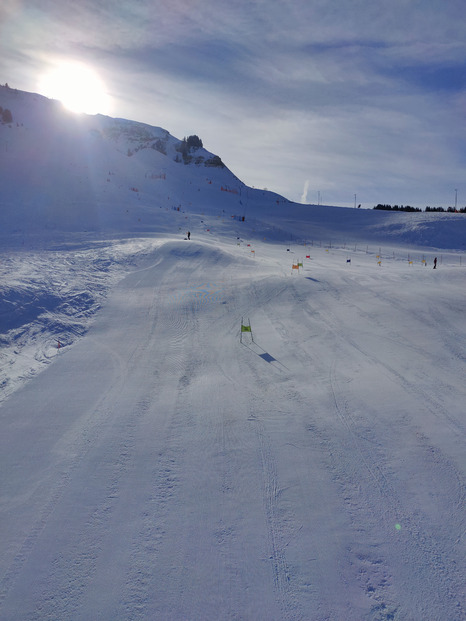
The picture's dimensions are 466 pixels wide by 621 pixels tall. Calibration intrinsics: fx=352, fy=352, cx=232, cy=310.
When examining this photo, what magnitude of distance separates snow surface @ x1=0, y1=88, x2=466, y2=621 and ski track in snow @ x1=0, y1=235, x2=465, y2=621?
0.03 metres

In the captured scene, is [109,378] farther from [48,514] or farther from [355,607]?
[355,607]

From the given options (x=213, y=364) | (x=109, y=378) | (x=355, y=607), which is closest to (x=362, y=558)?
(x=355, y=607)

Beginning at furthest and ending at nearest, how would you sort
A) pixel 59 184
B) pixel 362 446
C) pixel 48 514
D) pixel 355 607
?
pixel 59 184
pixel 362 446
pixel 48 514
pixel 355 607

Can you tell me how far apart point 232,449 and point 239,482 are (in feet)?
2.93

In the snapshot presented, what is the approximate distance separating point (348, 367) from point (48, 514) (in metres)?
8.41

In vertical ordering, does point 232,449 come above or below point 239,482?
above

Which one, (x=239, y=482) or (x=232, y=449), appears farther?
(x=232, y=449)

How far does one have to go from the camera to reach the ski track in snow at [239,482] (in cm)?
483

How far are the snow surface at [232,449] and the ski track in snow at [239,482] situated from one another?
0.03 metres

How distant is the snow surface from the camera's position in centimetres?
490

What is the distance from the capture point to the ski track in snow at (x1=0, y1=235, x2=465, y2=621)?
4.83 m

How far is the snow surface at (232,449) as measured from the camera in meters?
4.90

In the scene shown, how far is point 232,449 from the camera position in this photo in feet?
24.4

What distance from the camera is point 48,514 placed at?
602 cm
